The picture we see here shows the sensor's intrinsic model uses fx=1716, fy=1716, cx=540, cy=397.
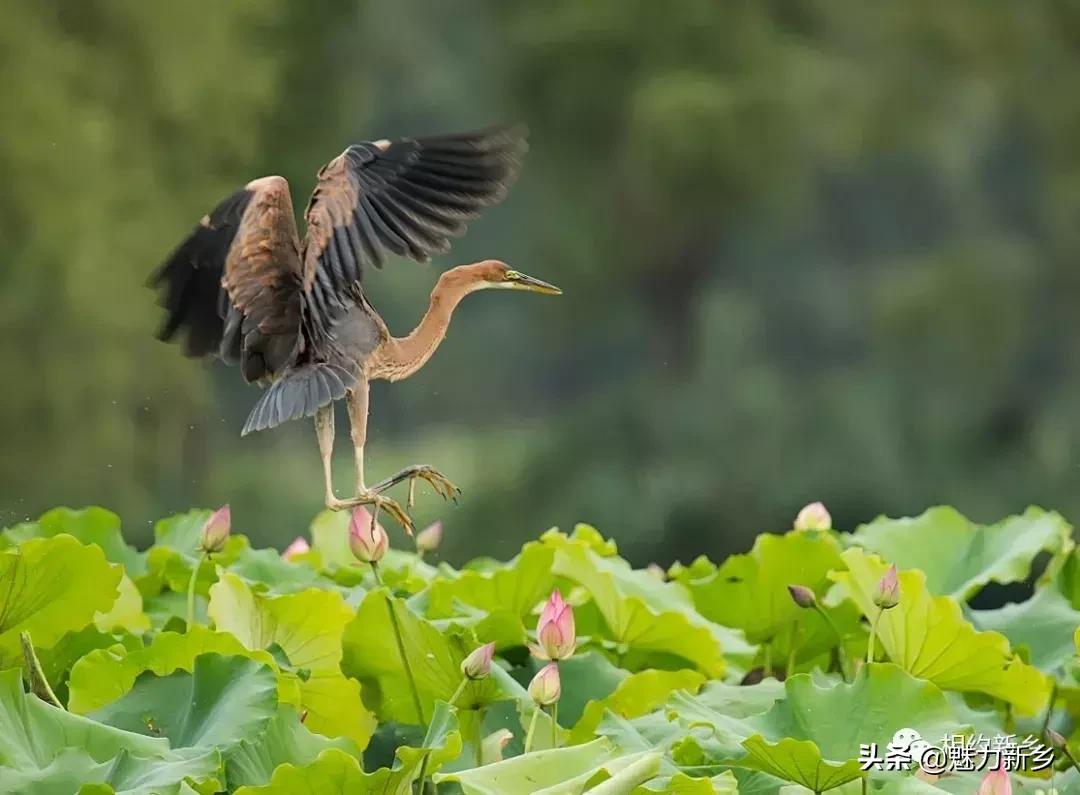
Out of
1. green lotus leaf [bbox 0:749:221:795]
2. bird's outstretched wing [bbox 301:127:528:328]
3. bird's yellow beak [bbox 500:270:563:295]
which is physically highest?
bird's outstretched wing [bbox 301:127:528:328]

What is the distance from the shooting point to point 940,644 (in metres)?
1.06

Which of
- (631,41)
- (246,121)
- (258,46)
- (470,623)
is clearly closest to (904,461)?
(631,41)

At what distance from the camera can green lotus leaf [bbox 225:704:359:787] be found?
2.83 ft

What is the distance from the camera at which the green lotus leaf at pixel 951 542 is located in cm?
134

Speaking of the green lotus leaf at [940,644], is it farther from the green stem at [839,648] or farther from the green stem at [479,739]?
the green stem at [479,739]

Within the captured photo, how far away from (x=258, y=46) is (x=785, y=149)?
138 inches

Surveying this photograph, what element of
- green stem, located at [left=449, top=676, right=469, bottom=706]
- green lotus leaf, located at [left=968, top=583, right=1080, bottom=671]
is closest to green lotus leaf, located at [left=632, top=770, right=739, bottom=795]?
green stem, located at [left=449, top=676, right=469, bottom=706]

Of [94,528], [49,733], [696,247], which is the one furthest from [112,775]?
[696,247]

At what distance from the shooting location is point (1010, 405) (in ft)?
17.9

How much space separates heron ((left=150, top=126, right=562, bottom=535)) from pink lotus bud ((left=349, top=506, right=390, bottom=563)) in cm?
18

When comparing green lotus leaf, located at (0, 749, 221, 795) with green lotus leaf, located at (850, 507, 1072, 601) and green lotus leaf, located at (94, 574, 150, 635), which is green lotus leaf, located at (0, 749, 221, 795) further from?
green lotus leaf, located at (850, 507, 1072, 601)

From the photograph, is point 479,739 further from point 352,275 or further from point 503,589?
point 352,275

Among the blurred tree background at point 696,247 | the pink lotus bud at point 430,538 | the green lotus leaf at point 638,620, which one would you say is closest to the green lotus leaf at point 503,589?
the green lotus leaf at point 638,620

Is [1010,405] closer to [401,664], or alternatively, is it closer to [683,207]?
[683,207]
